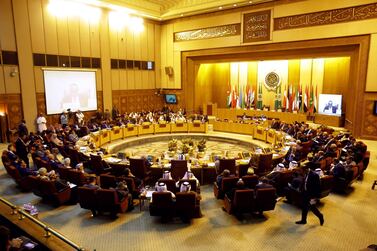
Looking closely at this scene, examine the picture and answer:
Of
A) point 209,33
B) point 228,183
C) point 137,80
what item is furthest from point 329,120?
point 137,80

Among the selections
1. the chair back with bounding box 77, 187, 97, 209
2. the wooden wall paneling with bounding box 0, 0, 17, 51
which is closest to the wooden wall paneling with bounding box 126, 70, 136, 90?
the wooden wall paneling with bounding box 0, 0, 17, 51

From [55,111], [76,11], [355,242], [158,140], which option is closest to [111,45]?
[76,11]

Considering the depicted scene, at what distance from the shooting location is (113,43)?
742 inches

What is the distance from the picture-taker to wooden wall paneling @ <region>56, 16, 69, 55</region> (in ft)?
51.8

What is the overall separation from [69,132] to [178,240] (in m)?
9.07

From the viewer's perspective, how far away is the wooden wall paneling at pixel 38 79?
588 inches

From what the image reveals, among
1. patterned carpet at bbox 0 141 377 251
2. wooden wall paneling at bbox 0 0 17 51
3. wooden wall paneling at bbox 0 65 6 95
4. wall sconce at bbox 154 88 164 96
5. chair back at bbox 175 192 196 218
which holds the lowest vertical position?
patterned carpet at bbox 0 141 377 251

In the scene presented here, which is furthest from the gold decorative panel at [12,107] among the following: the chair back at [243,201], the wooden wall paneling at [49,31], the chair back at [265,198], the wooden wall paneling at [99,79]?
the chair back at [265,198]

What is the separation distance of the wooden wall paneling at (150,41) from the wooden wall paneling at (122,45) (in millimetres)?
2116

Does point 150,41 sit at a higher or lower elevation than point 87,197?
higher

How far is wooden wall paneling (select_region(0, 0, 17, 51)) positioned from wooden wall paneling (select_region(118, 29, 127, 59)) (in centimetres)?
673

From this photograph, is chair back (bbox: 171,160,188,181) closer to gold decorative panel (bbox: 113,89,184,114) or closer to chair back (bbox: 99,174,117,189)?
chair back (bbox: 99,174,117,189)

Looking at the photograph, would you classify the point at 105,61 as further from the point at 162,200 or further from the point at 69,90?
the point at 162,200

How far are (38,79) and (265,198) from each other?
1383 cm
